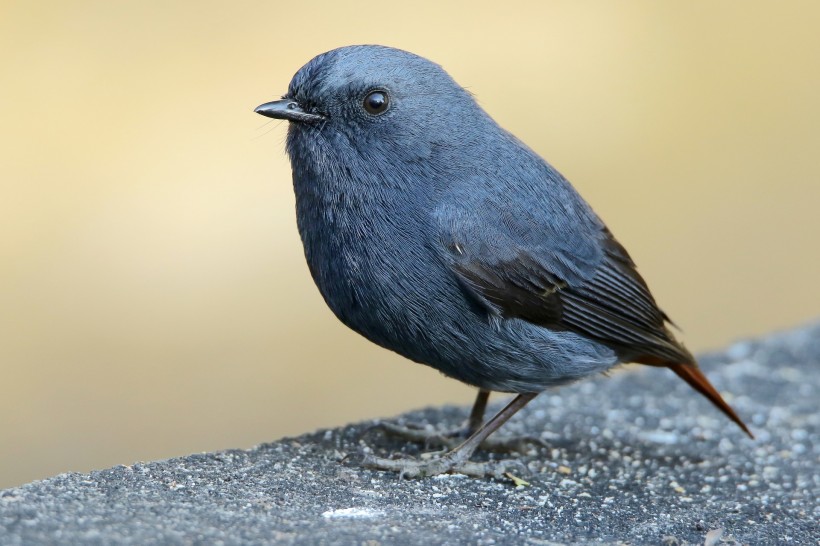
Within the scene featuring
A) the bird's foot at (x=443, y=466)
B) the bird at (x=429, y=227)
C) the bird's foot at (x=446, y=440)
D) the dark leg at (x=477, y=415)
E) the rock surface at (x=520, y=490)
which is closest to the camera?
the rock surface at (x=520, y=490)

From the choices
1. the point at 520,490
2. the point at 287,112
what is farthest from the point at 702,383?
the point at 287,112

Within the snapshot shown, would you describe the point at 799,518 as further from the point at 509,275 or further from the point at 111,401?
the point at 111,401

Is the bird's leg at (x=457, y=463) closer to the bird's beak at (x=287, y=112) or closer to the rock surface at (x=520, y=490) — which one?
the rock surface at (x=520, y=490)

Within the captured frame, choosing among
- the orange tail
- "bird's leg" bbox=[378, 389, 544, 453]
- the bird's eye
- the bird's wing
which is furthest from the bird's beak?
the orange tail

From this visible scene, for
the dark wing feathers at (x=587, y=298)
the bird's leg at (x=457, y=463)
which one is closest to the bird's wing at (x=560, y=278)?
the dark wing feathers at (x=587, y=298)

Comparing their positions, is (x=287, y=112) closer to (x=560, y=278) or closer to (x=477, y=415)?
(x=560, y=278)

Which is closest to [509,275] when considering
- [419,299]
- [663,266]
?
[419,299]

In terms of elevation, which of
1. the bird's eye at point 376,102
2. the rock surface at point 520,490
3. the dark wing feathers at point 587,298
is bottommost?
the rock surface at point 520,490
